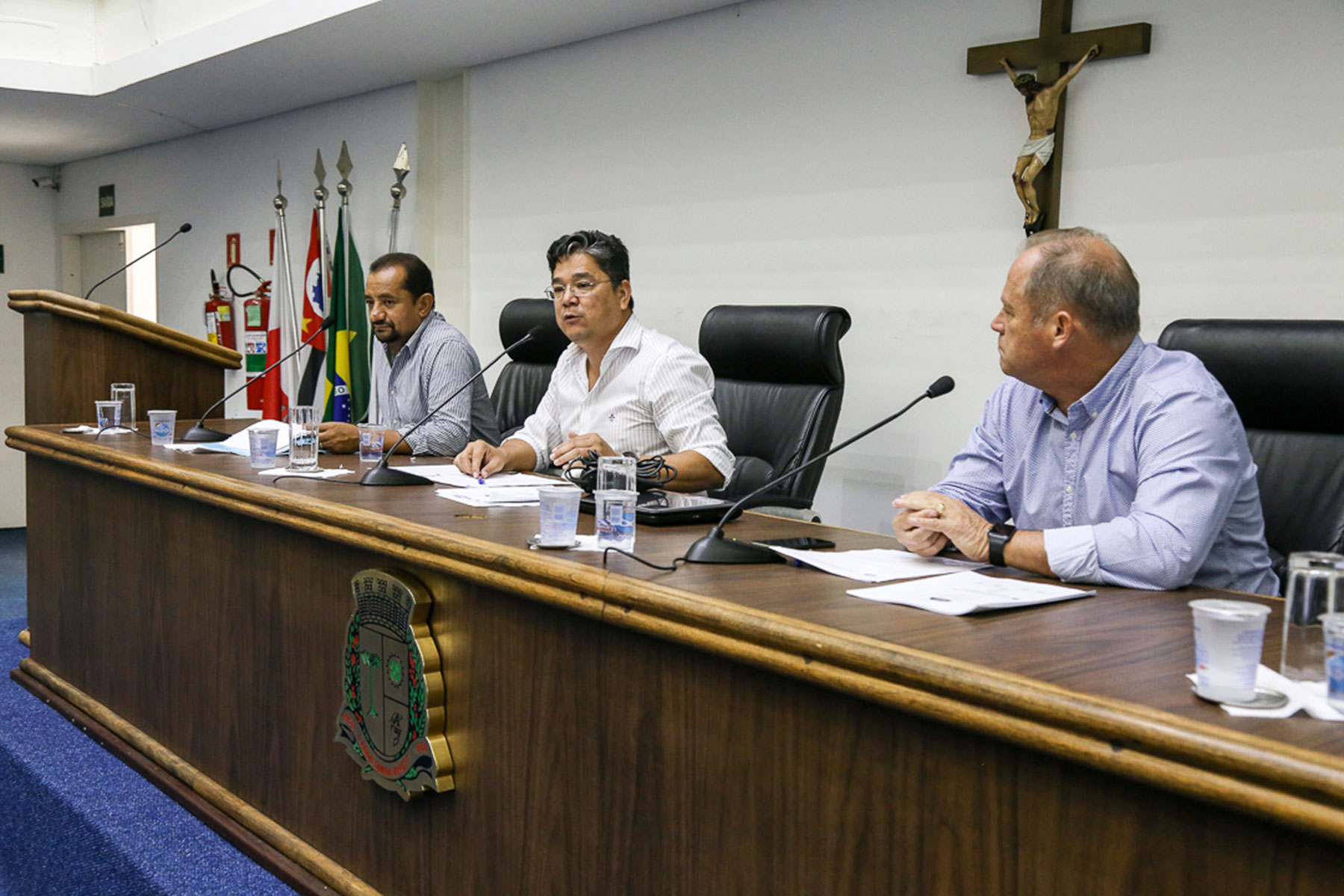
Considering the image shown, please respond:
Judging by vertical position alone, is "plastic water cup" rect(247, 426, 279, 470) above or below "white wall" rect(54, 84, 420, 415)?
below

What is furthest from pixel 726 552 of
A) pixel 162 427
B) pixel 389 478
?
pixel 162 427

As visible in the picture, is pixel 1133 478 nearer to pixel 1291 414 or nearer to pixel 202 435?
pixel 1291 414

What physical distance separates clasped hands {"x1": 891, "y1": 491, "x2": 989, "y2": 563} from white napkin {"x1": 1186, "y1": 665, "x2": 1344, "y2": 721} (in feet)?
1.80

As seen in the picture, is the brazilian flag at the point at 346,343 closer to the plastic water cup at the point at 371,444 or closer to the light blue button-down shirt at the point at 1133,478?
the plastic water cup at the point at 371,444

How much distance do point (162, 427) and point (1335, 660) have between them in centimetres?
260

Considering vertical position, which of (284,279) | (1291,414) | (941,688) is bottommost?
(941,688)

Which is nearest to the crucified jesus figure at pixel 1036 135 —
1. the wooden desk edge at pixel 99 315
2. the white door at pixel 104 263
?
the wooden desk edge at pixel 99 315

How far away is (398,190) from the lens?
4.71 metres

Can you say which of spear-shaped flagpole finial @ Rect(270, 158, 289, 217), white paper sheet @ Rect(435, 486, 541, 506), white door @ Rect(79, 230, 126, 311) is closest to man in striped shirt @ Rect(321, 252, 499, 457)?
white paper sheet @ Rect(435, 486, 541, 506)

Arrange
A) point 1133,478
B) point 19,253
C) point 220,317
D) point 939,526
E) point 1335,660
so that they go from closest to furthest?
point 1335,660 < point 939,526 < point 1133,478 < point 220,317 < point 19,253

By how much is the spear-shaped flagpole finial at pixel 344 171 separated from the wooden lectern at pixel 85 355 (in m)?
1.75

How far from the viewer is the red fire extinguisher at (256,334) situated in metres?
5.83

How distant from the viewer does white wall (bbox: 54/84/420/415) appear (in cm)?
508

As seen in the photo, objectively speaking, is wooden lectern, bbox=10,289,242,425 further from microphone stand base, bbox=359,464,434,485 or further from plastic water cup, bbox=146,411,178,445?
microphone stand base, bbox=359,464,434,485
